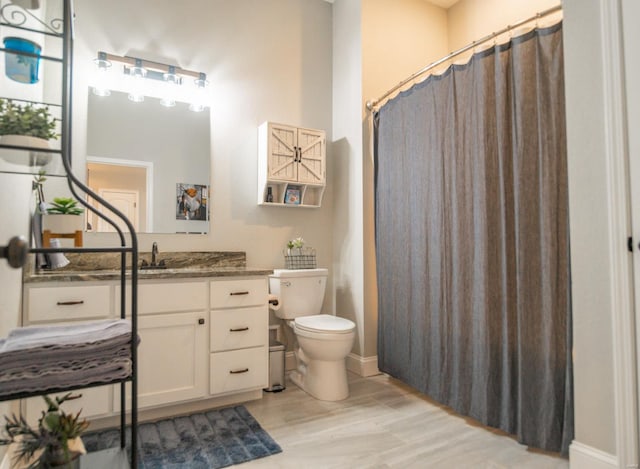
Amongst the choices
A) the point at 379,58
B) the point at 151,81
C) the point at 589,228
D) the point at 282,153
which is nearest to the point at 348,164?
the point at 282,153

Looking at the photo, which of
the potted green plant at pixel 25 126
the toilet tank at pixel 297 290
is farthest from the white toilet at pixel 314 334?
the potted green plant at pixel 25 126

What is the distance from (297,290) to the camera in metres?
2.74

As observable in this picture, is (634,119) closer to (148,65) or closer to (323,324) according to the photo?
(323,324)

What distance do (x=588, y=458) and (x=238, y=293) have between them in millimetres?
1879

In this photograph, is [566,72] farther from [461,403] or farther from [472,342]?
[461,403]

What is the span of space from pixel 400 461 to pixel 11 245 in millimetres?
1749

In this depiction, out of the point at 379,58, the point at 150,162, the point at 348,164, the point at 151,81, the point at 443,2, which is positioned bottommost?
the point at 150,162

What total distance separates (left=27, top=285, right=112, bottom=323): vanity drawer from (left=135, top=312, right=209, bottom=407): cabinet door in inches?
8.6

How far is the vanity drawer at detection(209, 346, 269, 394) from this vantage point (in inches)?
88.1

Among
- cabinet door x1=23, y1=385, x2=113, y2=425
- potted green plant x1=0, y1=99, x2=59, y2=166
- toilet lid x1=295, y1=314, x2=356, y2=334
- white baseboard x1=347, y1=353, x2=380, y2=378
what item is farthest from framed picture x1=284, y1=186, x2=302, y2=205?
potted green plant x1=0, y1=99, x2=59, y2=166

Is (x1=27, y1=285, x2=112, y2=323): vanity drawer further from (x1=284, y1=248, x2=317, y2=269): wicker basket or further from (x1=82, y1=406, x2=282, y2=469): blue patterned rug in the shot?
(x1=284, y1=248, x2=317, y2=269): wicker basket

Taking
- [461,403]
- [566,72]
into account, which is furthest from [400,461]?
[566,72]

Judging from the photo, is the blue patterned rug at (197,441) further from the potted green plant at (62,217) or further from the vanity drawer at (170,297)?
the potted green plant at (62,217)

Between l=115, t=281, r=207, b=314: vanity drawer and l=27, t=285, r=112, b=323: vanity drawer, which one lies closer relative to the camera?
l=27, t=285, r=112, b=323: vanity drawer
